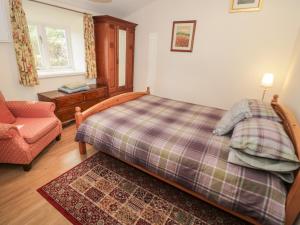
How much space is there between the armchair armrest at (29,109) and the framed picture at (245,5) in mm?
3671

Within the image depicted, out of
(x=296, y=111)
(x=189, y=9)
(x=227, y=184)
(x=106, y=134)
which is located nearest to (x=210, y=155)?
(x=227, y=184)

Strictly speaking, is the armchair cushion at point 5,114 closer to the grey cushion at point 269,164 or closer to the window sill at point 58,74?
the window sill at point 58,74

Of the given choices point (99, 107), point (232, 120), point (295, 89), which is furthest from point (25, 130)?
point (295, 89)

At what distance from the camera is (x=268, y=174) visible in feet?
3.98

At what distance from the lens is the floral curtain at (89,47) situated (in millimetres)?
3322

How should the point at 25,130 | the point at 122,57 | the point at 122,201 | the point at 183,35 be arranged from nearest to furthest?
the point at 122,201 → the point at 25,130 → the point at 183,35 → the point at 122,57

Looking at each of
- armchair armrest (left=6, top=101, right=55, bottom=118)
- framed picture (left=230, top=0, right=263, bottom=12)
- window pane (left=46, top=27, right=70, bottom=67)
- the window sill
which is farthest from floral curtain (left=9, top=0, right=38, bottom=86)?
framed picture (left=230, top=0, right=263, bottom=12)

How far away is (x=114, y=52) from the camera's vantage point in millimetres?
3713

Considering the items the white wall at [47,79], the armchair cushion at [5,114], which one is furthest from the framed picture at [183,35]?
the armchair cushion at [5,114]

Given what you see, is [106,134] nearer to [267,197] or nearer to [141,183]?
[141,183]

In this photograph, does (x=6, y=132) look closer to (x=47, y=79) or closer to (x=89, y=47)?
(x=47, y=79)

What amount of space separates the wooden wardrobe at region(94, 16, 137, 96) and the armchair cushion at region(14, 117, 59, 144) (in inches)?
68.7

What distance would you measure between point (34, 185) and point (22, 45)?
2084 millimetres

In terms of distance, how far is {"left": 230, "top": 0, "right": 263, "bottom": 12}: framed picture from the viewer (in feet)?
9.46
